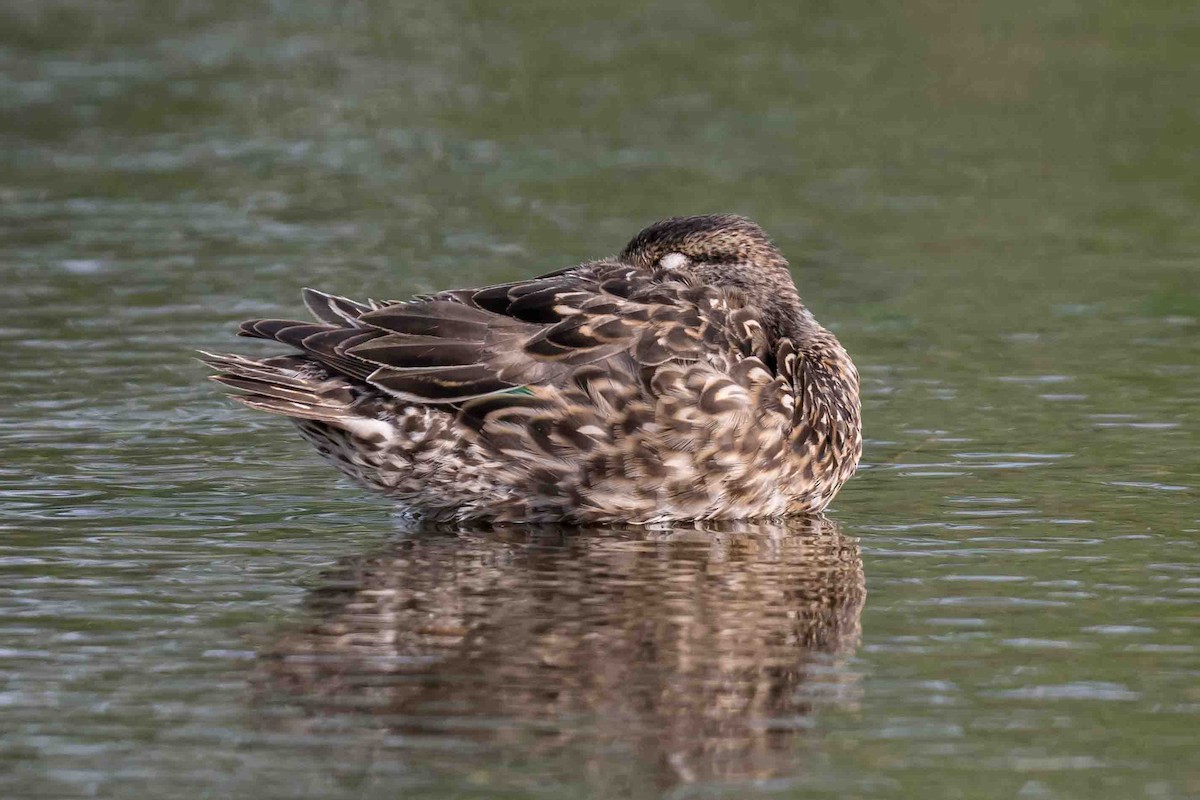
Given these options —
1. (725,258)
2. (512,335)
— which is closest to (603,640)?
(512,335)

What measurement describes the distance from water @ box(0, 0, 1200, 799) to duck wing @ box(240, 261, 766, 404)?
2.43 feet

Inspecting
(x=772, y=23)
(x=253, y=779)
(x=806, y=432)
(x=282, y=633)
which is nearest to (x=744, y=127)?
(x=772, y=23)

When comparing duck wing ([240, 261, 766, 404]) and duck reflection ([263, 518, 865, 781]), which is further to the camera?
duck wing ([240, 261, 766, 404])

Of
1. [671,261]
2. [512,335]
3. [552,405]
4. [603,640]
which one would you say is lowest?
[603,640]

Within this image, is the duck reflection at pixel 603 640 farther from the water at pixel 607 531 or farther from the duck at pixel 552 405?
the duck at pixel 552 405

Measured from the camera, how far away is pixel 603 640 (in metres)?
7.61

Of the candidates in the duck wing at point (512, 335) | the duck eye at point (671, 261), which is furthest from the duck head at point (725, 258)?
the duck wing at point (512, 335)

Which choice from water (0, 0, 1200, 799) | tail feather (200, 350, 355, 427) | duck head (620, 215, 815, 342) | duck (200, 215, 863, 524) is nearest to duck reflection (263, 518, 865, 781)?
water (0, 0, 1200, 799)

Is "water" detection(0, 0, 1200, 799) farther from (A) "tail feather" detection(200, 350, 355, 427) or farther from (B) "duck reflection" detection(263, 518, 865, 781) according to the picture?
(A) "tail feather" detection(200, 350, 355, 427)

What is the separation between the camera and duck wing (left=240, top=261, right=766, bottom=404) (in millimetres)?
9203

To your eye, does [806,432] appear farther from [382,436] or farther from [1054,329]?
[1054,329]

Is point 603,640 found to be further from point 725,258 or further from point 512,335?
point 725,258

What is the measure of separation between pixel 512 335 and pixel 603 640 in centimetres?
214

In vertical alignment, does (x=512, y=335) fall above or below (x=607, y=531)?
above
